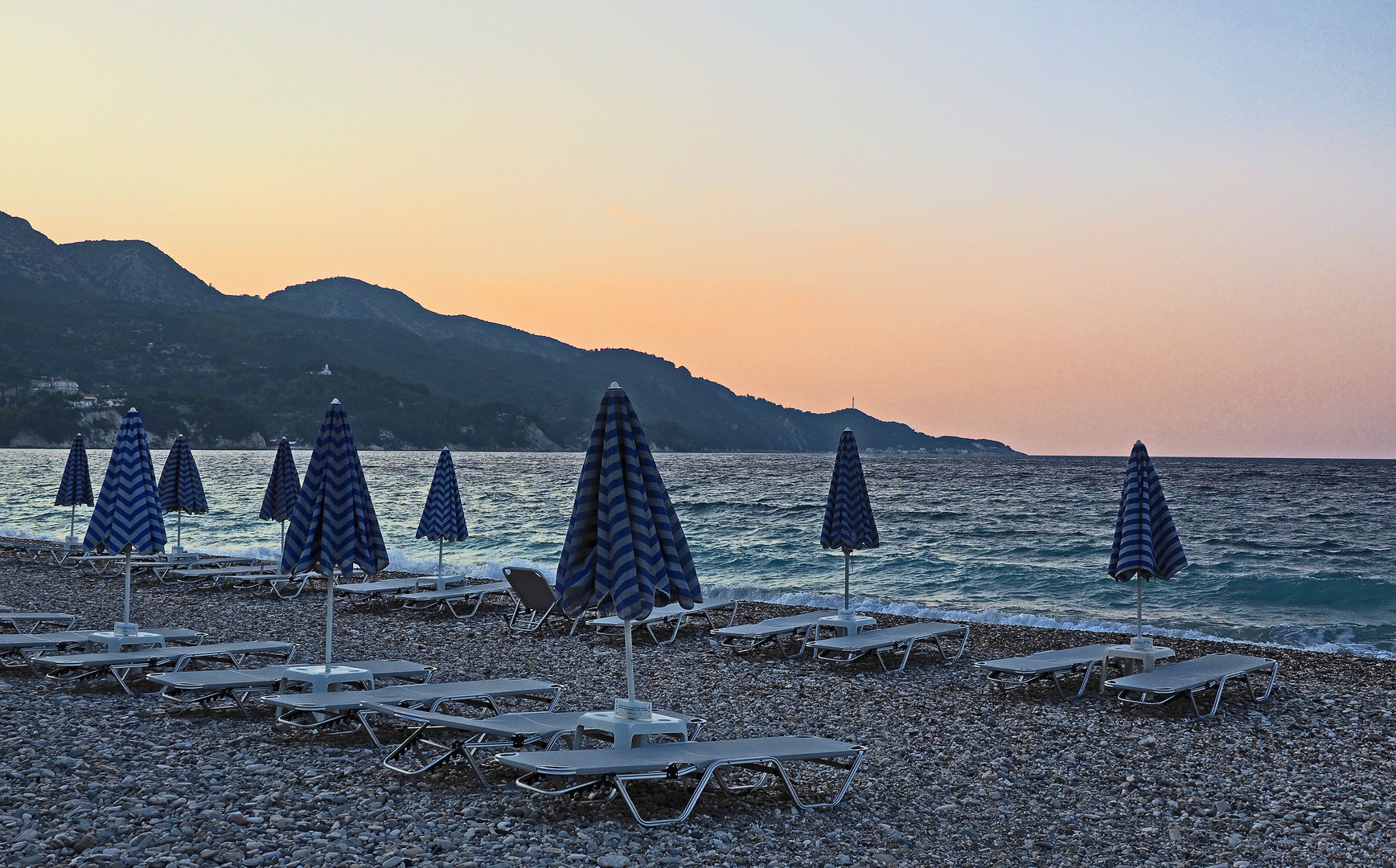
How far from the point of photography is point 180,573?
651 inches

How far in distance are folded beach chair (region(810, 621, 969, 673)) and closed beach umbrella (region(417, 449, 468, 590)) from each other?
6.23 metres

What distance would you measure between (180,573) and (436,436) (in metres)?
138

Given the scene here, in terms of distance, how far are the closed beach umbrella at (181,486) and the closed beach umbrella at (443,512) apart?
5.32 m

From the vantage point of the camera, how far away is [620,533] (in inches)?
200

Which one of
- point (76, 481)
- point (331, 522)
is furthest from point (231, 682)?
point (76, 481)

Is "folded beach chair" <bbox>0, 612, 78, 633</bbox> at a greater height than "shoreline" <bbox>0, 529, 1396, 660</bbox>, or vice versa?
"folded beach chair" <bbox>0, 612, 78, 633</bbox>

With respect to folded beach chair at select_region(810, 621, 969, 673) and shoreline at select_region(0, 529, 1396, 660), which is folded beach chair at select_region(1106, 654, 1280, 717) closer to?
folded beach chair at select_region(810, 621, 969, 673)

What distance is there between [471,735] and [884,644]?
4780 mm

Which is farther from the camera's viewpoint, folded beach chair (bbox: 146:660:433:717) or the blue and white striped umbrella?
the blue and white striped umbrella

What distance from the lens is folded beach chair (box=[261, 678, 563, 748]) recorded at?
6172mm

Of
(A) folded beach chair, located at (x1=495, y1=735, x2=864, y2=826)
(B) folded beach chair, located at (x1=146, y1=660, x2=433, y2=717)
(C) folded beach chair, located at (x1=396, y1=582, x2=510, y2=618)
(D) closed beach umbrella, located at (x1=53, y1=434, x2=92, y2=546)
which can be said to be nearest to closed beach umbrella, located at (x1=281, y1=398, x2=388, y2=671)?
(B) folded beach chair, located at (x1=146, y1=660, x2=433, y2=717)

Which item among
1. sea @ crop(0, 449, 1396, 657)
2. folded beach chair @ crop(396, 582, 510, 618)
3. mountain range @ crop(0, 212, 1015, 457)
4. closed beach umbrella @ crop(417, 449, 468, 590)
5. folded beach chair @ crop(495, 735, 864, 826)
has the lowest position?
sea @ crop(0, 449, 1396, 657)

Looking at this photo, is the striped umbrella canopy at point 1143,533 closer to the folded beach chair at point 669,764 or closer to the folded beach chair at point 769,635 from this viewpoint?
the folded beach chair at point 769,635

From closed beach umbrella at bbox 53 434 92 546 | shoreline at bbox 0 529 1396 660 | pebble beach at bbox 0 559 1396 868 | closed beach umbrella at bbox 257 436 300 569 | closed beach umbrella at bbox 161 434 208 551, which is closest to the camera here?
pebble beach at bbox 0 559 1396 868
